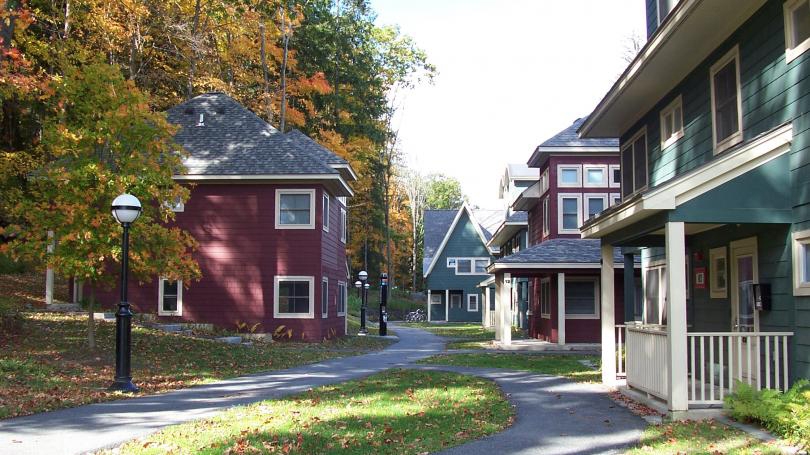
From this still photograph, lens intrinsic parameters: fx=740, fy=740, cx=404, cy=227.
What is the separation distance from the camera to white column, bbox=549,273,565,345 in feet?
83.4

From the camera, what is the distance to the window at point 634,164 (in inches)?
628

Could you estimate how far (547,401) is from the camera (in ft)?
37.7

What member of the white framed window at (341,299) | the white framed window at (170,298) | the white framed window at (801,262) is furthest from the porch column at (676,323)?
the white framed window at (341,299)

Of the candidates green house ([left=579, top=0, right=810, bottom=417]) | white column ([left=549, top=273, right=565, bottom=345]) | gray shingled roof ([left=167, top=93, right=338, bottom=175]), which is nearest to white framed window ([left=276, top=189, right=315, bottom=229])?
gray shingled roof ([left=167, top=93, right=338, bottom=175])

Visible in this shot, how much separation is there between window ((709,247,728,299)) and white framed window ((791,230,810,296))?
7.97 feet

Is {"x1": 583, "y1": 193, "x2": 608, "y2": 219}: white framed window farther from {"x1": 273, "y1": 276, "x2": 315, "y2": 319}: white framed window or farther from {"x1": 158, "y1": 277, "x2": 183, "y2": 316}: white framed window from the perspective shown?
{"x1": 158, "y1": 277, "x2": 183, "y2": 316}: white framed window

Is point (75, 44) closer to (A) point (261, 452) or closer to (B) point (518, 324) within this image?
(A) point (261, 452)

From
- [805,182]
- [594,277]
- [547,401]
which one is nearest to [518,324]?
[594,277]

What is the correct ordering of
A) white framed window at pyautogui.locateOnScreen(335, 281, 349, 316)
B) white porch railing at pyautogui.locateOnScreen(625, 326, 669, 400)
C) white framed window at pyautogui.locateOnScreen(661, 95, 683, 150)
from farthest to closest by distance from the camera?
white framed window at pyautogui.locateOnScreen(335, 281, 349, 316) → white framed window at pyautogui.locateOnScreen(661, 95, 683, 150) → white porch railing at pyautogui.locateOnScreen(625, 326, 669, 400)

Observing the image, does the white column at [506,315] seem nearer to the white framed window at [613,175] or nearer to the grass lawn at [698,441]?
the white framed window at [613,175]

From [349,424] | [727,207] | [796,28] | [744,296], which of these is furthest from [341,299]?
[796,28]

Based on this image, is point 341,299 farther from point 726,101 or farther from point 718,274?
point 726,101

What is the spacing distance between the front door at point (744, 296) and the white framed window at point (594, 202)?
1763cm

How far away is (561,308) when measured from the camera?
25703 millimetres
